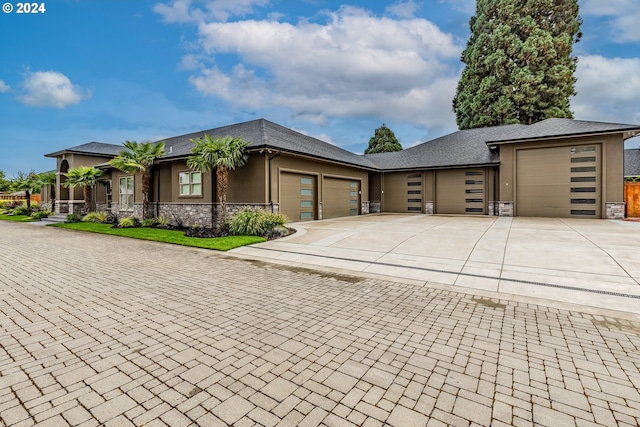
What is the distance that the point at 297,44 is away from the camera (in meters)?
18.1

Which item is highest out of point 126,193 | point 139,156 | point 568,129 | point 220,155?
point 568,129

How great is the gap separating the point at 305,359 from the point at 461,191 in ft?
69.2

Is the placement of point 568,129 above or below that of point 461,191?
above

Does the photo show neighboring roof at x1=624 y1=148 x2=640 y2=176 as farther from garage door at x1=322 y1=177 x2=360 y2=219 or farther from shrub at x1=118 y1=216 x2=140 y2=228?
shrub at x1=118 y1=216 x2=140 y2=228

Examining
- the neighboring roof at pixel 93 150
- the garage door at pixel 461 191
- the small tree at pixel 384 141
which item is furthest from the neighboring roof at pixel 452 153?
the neighboring roof at pixel 93 150

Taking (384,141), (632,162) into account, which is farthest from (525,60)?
(384,141)

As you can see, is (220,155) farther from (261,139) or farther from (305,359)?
(305,359)

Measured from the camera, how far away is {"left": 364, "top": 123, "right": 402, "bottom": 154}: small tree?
4156 cm

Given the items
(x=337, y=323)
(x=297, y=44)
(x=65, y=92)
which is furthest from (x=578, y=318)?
(x=65, y=92)

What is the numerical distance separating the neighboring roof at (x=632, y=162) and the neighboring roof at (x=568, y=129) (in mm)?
14168

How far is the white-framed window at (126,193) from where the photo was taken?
2059 centimetres

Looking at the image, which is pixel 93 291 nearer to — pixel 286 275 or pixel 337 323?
pixel 286 275

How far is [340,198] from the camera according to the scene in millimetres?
20094

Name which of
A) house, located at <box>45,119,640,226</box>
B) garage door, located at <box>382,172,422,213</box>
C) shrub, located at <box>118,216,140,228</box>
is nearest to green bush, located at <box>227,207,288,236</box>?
house, located at <box>45,119,640,226</box>
